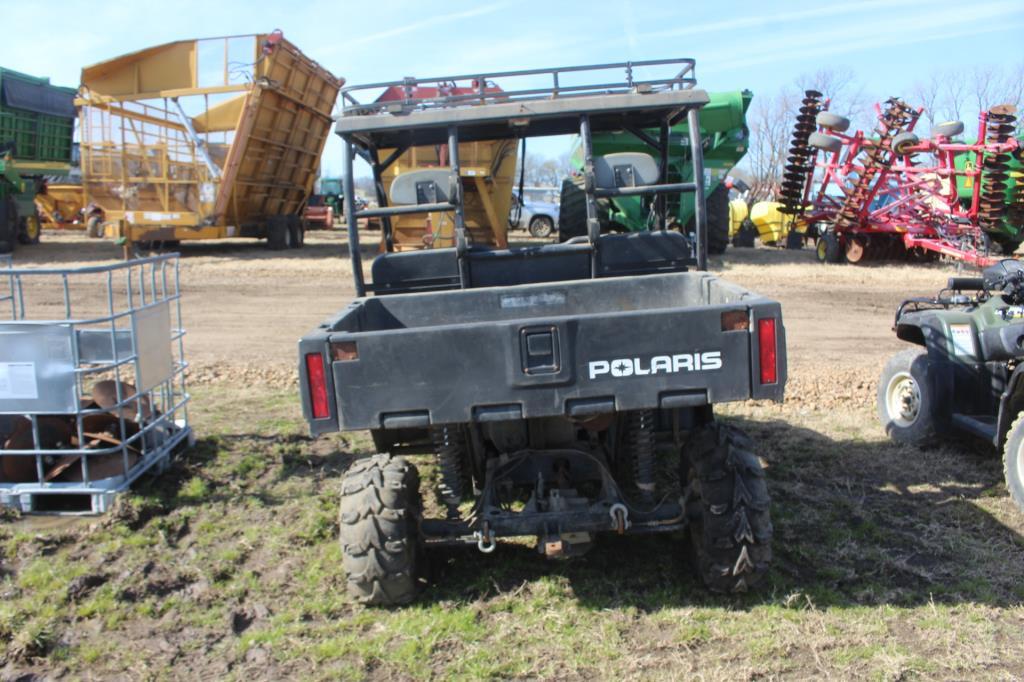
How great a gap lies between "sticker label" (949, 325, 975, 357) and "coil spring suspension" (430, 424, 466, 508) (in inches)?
131

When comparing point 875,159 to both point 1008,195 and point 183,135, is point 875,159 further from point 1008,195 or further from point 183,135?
point 183,135

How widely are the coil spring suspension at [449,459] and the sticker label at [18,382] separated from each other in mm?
2317

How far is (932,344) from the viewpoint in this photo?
17.9 ft

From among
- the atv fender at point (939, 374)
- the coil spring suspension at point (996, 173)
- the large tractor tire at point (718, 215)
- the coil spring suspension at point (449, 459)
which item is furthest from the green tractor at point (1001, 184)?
the coil spring suspension at point (449, 459)

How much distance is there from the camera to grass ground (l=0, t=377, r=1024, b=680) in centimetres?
325

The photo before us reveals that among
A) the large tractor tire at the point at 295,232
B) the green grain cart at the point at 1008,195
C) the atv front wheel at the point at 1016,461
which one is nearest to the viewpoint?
the atv front wheel at the point at 1016,461

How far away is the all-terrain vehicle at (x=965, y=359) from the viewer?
5.04 m

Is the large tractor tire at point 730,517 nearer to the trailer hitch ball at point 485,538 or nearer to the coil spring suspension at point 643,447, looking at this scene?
the coil spring suspension at point 643,447

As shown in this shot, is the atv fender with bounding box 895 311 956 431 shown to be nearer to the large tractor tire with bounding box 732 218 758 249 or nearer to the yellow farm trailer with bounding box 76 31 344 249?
the yellow farm trailer with bounding box 76 31 344 249

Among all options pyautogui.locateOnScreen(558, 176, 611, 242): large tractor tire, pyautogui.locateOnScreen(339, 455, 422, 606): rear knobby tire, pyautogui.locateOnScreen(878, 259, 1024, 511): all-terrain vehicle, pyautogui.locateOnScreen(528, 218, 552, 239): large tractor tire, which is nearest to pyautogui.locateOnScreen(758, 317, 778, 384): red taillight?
pyautogui.locateOnScreen(339, 455, 422, 606): rear knobby tire

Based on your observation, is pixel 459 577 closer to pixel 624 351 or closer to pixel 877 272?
pixel 624 351

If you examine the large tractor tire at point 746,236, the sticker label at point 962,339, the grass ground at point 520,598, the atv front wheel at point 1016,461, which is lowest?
the grass ground at point 520,598

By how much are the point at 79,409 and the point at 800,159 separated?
13.7 m

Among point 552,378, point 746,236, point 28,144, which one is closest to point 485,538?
point 552,378
